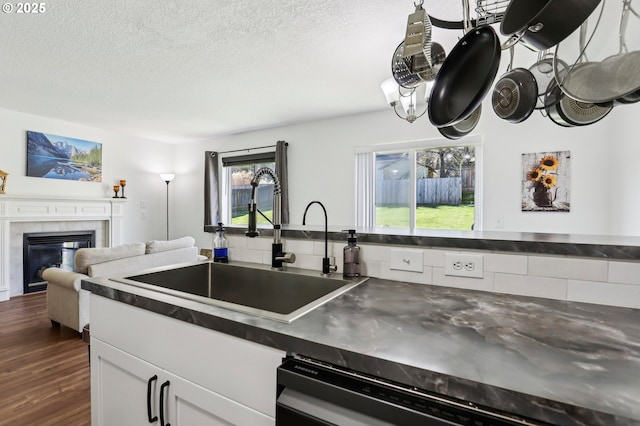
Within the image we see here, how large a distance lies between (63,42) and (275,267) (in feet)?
8.60

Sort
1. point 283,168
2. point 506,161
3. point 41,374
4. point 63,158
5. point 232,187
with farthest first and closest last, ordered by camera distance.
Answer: point 232,187, point 283,168, point 63,158, point 506,161, point 41,374

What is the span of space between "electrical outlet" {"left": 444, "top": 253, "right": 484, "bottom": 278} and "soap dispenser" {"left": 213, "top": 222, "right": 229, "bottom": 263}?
3.43ft

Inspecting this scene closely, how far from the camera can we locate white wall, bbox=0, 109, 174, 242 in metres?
4.06

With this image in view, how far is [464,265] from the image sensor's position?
104 cm

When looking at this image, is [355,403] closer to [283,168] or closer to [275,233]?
[275,233]

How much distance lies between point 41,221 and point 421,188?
5.24m

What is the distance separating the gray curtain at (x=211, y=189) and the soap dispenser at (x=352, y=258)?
4.72m

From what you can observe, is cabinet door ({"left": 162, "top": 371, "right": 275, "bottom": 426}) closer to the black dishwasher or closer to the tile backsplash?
the black dishwasher

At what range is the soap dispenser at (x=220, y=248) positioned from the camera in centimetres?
155

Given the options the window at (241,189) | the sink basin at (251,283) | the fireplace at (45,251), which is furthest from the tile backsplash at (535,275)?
the fireplace at (45,251)

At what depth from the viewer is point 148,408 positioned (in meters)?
0.94

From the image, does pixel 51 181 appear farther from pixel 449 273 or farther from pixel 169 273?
pixel 449 273

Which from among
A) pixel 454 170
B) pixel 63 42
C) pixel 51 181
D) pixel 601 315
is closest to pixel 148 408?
pixel 601 315

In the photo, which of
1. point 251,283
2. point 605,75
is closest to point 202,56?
point 251,283
